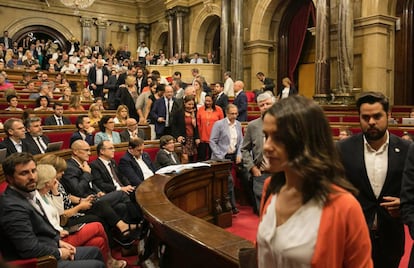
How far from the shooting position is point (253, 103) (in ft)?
31.9

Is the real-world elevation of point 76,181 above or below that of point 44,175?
below

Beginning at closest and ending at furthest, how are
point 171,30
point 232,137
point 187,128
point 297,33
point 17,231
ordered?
point 17,231 < point 232,137 < point 187,128 < point 297,33 < point 171,30

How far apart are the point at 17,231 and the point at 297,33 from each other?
1129 cm

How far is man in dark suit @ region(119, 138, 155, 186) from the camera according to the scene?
→ 14.3 feet

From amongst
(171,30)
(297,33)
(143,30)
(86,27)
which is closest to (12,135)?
(297,33)

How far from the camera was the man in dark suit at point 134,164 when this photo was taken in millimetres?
4344

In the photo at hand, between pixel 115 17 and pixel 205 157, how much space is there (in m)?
15.0

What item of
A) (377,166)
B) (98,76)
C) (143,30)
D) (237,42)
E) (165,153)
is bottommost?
(165,153)

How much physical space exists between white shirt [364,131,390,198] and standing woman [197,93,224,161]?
3.87m

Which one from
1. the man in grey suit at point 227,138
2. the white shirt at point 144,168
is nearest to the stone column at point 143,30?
the man in grey suit at point 227,138

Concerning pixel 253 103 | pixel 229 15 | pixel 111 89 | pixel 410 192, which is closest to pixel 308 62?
pixel 229 15

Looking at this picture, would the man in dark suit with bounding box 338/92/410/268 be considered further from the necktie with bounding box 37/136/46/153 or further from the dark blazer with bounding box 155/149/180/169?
the necktie with bounding box 37/136/46/153

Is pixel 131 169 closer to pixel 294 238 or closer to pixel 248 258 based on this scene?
pixel 248 258

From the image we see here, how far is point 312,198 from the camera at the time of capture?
1.08 metres
